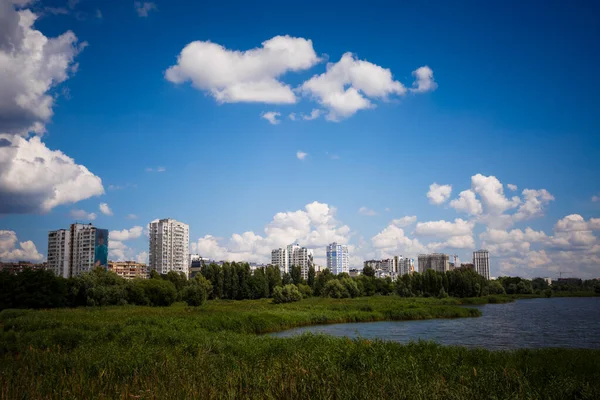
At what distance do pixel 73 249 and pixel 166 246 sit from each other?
Result: 102 feet

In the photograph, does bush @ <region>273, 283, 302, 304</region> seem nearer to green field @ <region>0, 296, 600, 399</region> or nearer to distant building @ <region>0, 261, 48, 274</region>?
distant building @ <region>0, 261, 48, 274</region>

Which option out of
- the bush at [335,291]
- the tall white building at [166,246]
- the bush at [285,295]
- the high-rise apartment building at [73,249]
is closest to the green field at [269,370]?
the bush at [285,295]

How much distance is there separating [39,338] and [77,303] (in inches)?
1851

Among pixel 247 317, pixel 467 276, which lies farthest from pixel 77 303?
pixel 467 276

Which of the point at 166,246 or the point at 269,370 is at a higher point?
the point at 166,246

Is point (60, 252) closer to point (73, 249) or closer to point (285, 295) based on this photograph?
point (73, 249)

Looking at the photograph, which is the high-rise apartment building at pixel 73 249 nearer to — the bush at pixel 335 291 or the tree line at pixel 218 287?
the tree line at pixel 218 287

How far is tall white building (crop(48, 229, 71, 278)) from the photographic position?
5915 inches

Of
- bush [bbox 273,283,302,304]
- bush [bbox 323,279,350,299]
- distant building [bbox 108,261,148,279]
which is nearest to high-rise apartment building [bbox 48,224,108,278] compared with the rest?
distant building [bbox 108,261,148,279]

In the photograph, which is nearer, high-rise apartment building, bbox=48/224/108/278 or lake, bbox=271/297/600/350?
lake, bbox=271/297/600/350

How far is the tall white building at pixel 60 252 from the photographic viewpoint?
150 m

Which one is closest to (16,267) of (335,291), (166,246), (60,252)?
(60,252)

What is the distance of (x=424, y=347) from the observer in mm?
21062

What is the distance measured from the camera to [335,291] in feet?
302
